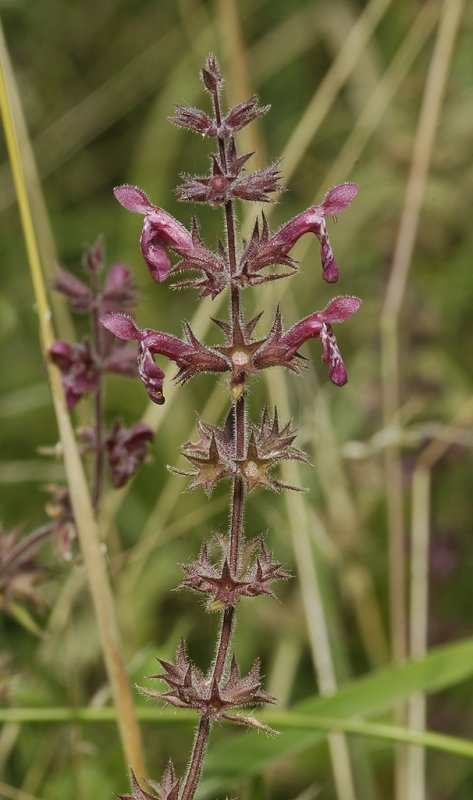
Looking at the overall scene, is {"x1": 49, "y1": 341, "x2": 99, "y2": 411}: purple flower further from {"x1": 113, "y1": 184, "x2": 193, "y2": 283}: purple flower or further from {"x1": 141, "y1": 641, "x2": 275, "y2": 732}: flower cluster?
{"x1": 141, "y1": 641, "x2": 275, "y2": 732}: flower cluster

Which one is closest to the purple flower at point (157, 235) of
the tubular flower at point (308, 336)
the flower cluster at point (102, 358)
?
the tubular flower at point (308, 336)

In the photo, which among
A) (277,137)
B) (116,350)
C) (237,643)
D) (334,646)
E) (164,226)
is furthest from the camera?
(277,137)

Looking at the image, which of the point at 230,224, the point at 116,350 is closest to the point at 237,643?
the point at 116,350

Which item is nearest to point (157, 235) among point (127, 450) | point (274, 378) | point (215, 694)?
point (127, 450)

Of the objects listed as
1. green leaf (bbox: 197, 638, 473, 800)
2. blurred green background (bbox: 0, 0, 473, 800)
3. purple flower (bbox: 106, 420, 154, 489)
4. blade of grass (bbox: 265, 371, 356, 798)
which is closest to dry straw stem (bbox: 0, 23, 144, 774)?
purple flower (bbox: 106, 420, 154, 489)

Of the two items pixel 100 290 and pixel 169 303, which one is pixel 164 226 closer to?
pixel 100 290

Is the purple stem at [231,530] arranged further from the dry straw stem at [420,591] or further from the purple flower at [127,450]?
the dry straw stem at [420,591]

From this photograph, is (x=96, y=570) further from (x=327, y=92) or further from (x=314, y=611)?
(x=327, y=92)
